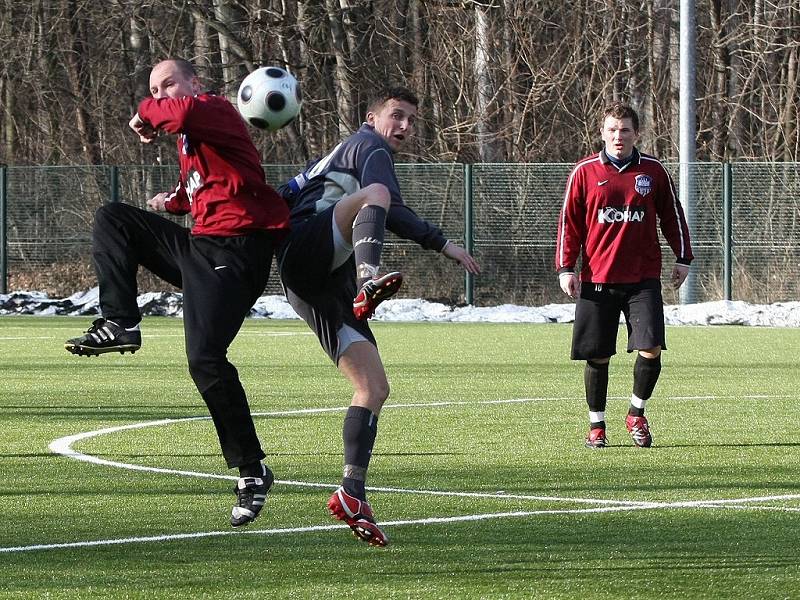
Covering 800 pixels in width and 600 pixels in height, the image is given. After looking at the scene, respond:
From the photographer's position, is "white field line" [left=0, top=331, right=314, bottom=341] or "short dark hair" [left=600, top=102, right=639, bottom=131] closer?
"short dark hair" [left=600, top=102, right=639, bottom=131]

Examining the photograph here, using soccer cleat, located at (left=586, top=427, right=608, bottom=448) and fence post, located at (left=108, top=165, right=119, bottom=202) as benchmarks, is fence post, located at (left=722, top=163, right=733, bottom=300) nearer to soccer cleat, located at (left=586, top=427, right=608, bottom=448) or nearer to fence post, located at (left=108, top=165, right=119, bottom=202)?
fence post, located at (left=108, top=165, right=119, bottom=202)

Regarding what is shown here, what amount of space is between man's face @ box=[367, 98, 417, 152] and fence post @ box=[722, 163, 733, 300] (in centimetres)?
1994

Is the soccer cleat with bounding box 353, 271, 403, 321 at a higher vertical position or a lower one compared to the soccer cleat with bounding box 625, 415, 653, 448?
higher

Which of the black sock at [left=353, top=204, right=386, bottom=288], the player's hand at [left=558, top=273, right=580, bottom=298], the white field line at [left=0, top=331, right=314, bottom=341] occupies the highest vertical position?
the black sock at [left=353, top=204, right=386, bottom=288]

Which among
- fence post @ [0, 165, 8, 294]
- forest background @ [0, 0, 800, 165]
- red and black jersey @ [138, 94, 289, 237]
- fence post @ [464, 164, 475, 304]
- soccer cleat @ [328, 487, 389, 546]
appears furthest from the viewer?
forest background @ [0, 0, 800, 165]

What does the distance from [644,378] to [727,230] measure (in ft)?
54.7

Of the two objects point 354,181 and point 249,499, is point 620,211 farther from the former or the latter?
point 249,499

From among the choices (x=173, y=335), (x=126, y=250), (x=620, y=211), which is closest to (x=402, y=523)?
(x=126, y=250)

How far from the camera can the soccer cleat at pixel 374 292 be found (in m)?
6.83

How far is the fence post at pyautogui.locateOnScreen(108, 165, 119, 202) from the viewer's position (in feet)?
101

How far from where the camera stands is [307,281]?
721 centimetres

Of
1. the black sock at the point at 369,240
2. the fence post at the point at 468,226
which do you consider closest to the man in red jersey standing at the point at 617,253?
the black sock at the point at 369,240

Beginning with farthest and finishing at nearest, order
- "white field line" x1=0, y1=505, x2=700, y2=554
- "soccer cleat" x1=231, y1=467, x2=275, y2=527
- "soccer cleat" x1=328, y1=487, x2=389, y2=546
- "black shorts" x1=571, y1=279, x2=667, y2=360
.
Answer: "black shorts" x1=571, y1=279, x2=667, y2=360 < "soccer cleat" x1=231, y1=467, x2=275, y2=527 < "white field line" x1=0, y1=505, x2=700, y2=554 < "soccer cleat" x1=328, y1=487, x2=389, y2=546

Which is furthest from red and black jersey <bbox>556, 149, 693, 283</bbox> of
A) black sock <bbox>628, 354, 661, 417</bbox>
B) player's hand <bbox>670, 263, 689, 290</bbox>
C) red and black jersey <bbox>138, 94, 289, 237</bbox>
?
red and black jersey <bbox>138, 94, 289, 237</bbox>
